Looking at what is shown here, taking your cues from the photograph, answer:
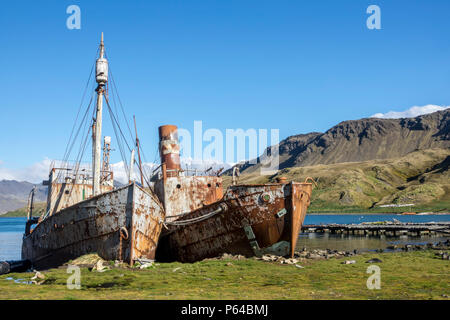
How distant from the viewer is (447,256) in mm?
24188

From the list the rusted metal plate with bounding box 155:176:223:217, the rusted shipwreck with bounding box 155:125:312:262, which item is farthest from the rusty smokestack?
the rusted shipwreck with bounding box 155:125:312:262

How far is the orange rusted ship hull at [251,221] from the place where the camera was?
22328mm

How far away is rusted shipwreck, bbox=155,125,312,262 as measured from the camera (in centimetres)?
2238

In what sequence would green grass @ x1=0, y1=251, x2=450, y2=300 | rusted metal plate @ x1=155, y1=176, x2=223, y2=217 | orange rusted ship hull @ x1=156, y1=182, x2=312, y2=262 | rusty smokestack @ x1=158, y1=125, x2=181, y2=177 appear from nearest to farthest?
green grass @ x1=0, y1=251, x2=450, y2=300
orange rusted ship hull @ x1=156, y1=182, x2=312, y2=262
rusted metal plate @ x1=155, y1=176, x2=223, y2=217
rusty smokestack @ x1=158, y1=125, x2=181, y2=177

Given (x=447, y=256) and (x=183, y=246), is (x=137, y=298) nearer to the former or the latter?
(x=183, y=246)

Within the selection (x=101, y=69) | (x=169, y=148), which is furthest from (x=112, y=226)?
(x=101, y=69)

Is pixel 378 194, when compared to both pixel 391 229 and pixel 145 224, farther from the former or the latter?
pixel 145 224

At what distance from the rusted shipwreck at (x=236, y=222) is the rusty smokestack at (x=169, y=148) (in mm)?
1627

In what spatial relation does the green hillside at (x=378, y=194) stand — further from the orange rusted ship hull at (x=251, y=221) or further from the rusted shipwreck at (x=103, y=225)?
the rusted shipwreck at (x=103, y=225)

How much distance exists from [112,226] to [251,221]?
7906 millimetres

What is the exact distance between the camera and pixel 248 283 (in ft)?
51.6

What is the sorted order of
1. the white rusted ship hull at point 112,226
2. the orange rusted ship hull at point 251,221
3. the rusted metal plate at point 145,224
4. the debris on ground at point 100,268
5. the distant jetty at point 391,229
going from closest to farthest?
the debris on ground at point 100,268, the white rusted ship hull at point 112,226, the rusted metal plate at point 145,224, the orange rusted ship hull at point 251,221, the distant jetty at point 391,229

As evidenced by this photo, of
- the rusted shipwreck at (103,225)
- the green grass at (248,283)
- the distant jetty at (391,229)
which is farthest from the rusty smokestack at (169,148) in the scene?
the distant jetty at (391,229)

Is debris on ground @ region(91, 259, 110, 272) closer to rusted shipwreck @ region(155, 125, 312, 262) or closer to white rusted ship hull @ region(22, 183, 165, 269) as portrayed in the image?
white rusted ship hull @ region(22, 183, 165, 269)
